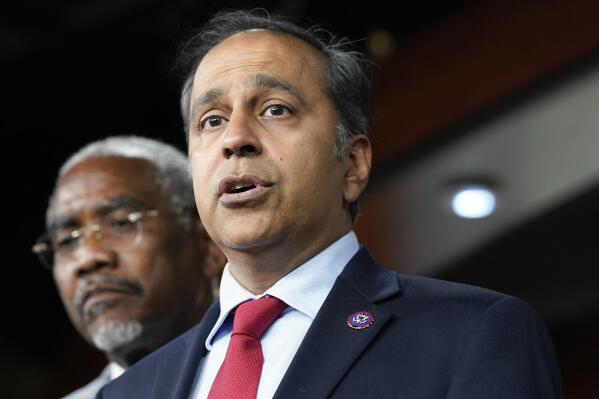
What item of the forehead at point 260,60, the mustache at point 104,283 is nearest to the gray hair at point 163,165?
the mustache at point 104,283

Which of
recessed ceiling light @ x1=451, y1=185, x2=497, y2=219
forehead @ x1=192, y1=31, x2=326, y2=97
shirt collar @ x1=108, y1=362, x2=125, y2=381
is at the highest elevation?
recessed ceiling light @ x1=451, y1=185, x2=497, y2=219

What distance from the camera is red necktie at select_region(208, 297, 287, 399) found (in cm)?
185

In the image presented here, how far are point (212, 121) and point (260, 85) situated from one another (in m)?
0.11

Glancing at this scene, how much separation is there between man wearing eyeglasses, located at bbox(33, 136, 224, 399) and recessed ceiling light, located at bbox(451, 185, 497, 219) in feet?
7.32

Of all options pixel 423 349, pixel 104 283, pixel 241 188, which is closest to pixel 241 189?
pixel 241 188

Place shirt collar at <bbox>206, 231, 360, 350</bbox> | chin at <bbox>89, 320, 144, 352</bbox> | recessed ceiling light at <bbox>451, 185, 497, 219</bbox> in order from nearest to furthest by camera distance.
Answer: shirt collar at <bbox>206, 231, 360, 350</bbox> < chin at <bbox>89, 320, 144, 352</bbox> < recessed ceiling light at <bbox>451, 185, 497, 219</bbox>

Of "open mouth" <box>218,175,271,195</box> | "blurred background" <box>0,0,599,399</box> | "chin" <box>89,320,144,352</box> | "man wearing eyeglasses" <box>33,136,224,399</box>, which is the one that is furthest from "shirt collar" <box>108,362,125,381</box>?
"blurred background" <box>0,0,599,399</box>

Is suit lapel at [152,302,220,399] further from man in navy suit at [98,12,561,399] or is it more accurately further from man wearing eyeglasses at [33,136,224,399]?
man wearing eyeglasses at [33,136,224,399]

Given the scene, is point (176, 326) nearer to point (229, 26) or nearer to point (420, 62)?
point (229, 26)

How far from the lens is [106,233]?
285 cm

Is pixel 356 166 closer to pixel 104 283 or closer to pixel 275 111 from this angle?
pixel 275 111

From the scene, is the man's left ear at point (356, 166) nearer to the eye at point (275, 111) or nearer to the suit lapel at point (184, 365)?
the eye at point (275, 111)

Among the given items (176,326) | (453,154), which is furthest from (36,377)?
(176,326)

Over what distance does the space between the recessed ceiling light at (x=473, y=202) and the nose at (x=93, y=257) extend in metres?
2.49
